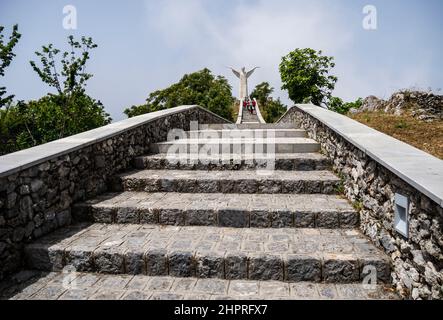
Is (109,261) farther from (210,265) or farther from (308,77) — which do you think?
(308,77)

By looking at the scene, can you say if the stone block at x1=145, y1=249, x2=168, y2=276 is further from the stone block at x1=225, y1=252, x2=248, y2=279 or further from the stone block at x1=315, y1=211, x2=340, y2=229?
the stone block at x1=315, y1=211, x2=340, y2=229

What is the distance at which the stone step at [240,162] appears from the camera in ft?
14.8

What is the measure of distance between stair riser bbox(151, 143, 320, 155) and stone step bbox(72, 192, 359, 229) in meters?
1.36

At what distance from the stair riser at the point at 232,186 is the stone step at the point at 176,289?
1.48m

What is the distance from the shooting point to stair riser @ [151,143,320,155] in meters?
5.09

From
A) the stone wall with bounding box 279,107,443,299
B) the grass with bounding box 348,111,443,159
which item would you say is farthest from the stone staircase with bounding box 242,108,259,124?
the stone wall with bounding box 279,107,443,299

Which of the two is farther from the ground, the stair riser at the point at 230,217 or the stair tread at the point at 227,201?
the stair tread at the point at 227,201

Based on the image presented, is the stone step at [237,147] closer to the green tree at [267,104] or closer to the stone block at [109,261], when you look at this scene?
the stone block at [109,261]

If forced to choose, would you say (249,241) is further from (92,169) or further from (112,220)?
(92,169)

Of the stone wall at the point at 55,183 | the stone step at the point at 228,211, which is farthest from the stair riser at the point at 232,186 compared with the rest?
the stone wall at the point at 55,183

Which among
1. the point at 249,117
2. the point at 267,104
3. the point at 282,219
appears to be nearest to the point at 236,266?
the point at 282,219

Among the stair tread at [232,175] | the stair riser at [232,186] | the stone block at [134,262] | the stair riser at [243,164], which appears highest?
the stair riser at [243,164]

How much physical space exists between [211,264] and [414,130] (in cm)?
582

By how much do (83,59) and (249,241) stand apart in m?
14.3
